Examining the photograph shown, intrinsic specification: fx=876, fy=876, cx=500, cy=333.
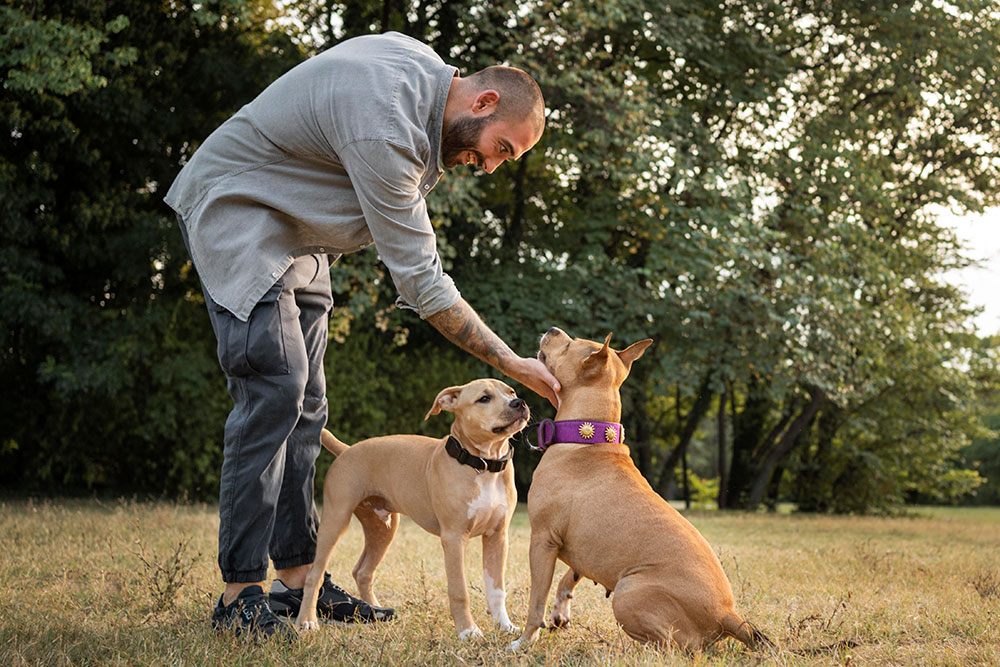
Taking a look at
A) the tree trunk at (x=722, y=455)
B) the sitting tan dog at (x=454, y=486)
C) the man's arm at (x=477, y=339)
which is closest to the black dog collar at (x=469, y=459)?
the sitting tan dog at (x=454, y=486)

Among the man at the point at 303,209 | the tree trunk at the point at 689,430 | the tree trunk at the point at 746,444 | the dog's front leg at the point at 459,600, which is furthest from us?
the tree trunk at the point at 746,444

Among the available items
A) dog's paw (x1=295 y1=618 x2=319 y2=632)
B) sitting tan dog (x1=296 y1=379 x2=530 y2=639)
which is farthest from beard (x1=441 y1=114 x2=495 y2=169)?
dog's paw (x1=295 y1=618 x2=319 y2=632)

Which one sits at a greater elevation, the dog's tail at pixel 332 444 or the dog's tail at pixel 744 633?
the dog's tail at pixel 332 444

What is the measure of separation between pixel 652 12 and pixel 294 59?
4873 mm

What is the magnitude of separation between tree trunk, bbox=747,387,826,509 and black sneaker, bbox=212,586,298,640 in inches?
488

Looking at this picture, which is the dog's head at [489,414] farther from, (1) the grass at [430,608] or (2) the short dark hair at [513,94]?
(2) the short dark hair at [513,94]

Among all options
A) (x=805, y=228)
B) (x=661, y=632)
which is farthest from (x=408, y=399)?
(x=661, y=632)

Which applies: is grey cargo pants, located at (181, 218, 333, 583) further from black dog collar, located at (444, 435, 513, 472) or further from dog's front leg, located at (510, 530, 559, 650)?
dog's front leg, located at (510, 530, 559, 650)

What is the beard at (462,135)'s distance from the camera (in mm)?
3309

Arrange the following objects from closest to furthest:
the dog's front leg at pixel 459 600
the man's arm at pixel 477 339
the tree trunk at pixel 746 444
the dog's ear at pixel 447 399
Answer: the man's arm at pixel 477 339, the dog's front leg at pixel 459 600, the dog's ear at pixel 447 399, the tree trunk at pixel 746 444

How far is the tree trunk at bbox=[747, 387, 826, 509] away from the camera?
1468 centimetres

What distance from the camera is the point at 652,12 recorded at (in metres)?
12.0

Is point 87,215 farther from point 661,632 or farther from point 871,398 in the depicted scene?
point 871,398

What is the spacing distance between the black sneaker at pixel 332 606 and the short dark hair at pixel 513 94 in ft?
7.44
